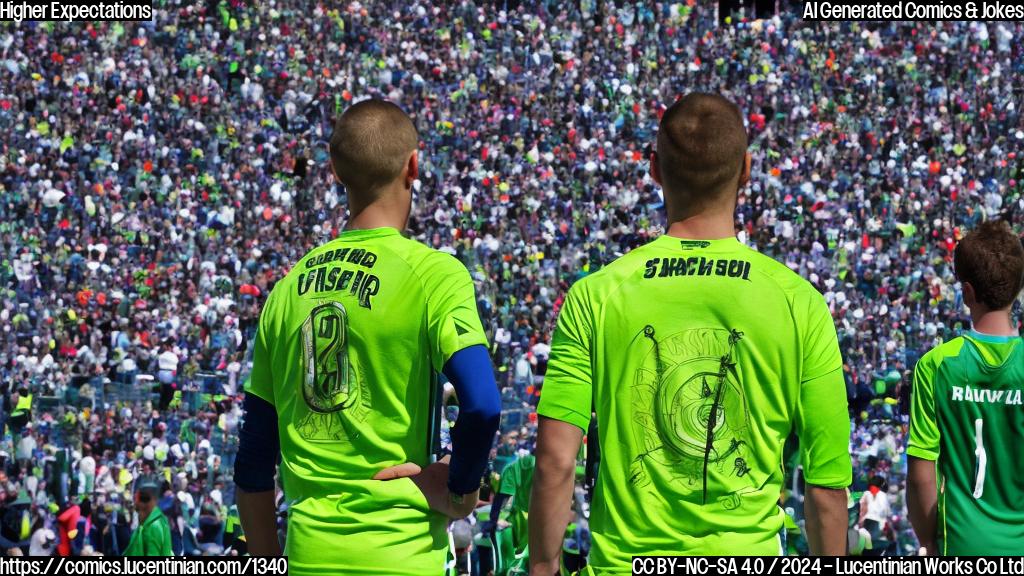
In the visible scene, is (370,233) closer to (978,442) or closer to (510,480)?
(978,442)

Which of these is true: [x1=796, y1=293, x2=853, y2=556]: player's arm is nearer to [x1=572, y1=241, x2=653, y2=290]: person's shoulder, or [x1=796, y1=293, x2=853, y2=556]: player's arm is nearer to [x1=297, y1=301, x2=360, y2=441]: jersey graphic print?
[x1=572, y1=241, x2=653, y2=290]: person's shoulder

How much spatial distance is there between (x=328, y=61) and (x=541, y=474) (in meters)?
28.8

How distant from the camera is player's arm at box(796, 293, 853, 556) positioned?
11.0 feet

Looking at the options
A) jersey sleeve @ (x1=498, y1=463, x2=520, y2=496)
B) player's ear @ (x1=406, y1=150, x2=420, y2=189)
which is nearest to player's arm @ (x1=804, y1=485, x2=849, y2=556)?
player's ear @ (x1=406, y1=150, x2=420, y2=189)

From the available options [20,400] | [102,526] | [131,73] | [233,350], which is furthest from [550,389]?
[131,73]

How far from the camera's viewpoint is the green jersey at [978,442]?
172 inches

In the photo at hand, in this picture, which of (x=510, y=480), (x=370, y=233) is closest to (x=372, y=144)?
(x=370, y=233)

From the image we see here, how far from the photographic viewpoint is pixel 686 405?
334 cm

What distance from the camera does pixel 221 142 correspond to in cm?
2875

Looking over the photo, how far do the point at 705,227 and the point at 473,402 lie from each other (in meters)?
0.65

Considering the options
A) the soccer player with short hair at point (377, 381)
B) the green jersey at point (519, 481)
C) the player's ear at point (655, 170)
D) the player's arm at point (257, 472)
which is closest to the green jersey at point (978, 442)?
the player's ear at point (655, 170)

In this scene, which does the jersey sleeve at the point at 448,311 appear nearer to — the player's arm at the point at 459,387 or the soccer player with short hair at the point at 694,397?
the player's arm at the point at 459,387

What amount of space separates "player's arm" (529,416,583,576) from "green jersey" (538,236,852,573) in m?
0.04

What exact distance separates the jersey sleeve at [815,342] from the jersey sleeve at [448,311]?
2.32ft
